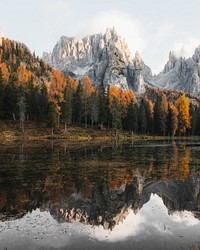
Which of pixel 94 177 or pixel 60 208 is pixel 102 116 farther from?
pixel 60 208

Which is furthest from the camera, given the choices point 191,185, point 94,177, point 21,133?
point 21,133

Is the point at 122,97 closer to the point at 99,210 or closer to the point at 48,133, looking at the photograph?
the point at 48,133

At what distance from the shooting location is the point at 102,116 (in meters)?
93.6

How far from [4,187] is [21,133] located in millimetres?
58379

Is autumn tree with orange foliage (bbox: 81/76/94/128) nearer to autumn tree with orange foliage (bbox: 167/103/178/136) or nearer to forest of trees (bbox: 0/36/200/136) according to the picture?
forest of trees (bbox: 0/36/200/136)

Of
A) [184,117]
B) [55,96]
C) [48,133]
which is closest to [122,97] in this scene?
[184,117]

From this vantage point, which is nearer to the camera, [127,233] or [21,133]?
[127,233]

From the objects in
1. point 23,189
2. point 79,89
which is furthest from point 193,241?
point 79,89

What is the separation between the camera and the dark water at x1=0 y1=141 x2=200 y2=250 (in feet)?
30.8

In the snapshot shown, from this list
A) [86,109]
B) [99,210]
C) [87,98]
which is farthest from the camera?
[87,98]

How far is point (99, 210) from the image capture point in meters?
12.9

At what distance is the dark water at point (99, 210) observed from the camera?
30.8 feet

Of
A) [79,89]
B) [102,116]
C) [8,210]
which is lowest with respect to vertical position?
[8,210]

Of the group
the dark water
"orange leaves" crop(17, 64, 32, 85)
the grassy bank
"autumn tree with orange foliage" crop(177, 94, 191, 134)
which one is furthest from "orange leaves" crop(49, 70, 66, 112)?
the dark water
